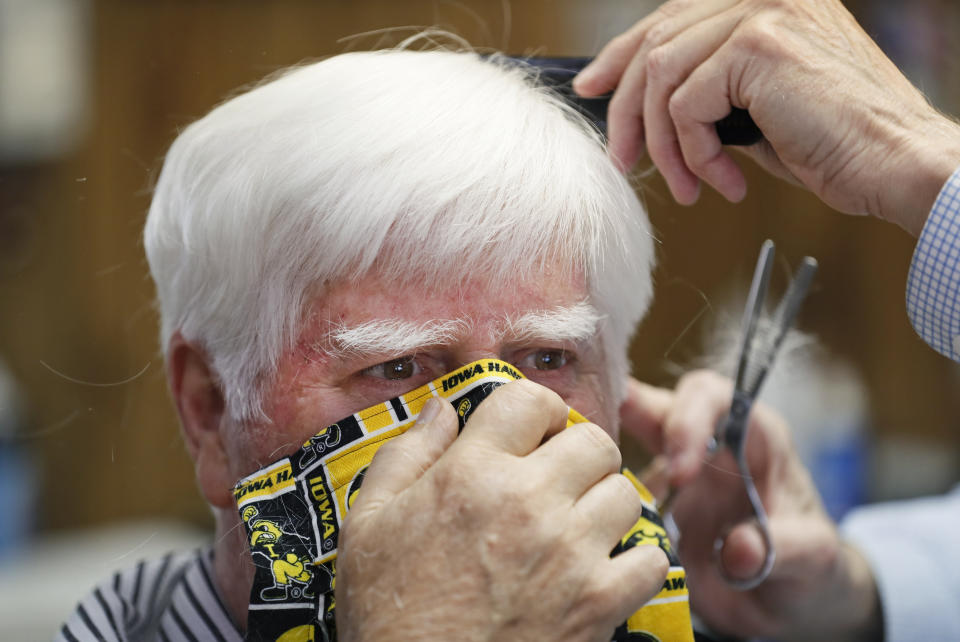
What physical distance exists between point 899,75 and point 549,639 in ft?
2.58

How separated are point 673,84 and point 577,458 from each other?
558 mm

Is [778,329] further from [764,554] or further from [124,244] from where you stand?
[124,244]

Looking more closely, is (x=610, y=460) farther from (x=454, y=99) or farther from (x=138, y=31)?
(x=138, y=31)

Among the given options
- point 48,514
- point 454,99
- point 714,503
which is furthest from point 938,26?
point 48,514

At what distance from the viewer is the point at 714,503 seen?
168 centimetres

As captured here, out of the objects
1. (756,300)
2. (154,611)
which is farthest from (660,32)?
(154,611)

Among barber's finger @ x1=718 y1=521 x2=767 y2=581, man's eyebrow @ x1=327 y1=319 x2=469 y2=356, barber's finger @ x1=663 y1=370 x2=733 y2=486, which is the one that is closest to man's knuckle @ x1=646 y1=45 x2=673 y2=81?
man's eyebrow @ x1=327 y1=319 x2=469 y2=356

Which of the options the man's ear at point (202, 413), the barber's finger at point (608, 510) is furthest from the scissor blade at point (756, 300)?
the man's ear at point (202, 413)

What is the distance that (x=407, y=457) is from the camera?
88cm

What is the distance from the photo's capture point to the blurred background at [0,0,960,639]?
2422 millimetres

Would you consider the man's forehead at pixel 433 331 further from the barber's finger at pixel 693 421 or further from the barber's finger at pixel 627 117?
the barber's finger at pixel 693 421

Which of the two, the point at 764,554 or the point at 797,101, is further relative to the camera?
the point at 764,554

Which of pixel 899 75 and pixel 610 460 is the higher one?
pixel 899 75

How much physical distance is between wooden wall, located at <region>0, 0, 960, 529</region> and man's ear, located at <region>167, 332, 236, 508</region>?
0.70 meters
